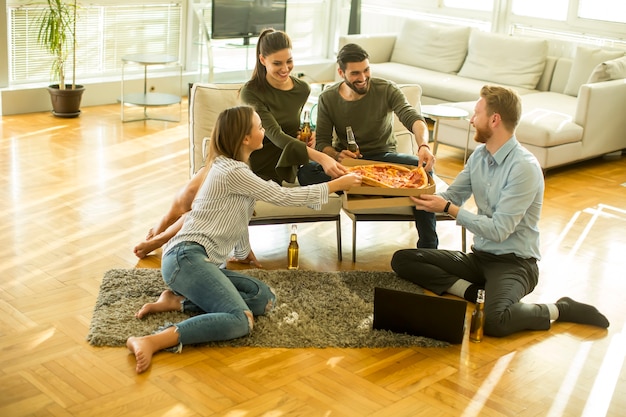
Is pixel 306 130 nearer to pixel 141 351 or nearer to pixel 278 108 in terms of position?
pixel 278 108

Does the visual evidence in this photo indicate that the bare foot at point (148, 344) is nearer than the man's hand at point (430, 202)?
Yes

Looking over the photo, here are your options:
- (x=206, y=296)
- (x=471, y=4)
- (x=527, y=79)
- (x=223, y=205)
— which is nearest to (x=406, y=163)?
(x=223, y=205)

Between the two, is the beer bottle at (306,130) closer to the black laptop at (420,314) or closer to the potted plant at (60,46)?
the black laptop at (420,314)

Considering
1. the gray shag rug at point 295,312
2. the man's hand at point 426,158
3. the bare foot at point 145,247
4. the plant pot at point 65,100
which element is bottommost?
the gray shag rug at point 295,312

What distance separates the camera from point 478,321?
407 cm

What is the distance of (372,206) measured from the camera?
14.3ft

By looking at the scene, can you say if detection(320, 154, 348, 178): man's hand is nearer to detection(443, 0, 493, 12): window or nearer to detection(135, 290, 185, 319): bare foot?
detection(135, 290, 185, 319): bare foot

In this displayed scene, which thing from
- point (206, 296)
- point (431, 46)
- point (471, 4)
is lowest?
point (206, 296)

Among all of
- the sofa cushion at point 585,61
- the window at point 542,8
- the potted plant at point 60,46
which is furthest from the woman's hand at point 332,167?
the window at point 542,8

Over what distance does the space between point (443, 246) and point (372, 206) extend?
118 cm

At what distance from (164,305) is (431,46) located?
585cm

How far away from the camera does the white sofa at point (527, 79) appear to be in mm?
7266

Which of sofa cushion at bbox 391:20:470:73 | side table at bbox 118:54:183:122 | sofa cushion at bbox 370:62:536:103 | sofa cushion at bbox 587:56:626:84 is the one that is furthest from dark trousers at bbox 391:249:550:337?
sofa cushion at bbox 391:20:470:73

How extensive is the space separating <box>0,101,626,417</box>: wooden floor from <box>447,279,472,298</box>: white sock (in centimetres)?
39
